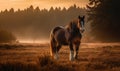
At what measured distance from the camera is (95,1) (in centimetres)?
5406

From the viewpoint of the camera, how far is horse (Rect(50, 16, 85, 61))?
19728 mm

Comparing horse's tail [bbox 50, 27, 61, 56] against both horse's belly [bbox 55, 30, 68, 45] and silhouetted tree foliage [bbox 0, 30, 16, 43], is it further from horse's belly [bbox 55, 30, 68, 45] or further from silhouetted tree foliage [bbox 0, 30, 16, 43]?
silhouetted tree foliage [bbox 0, 30, 16, 43]

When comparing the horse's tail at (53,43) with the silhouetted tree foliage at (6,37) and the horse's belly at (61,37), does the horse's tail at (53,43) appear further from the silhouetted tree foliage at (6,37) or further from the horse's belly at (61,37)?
the silhouetted tree foliage at (6,37)

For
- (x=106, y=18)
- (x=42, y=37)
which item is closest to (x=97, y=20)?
(x=106, y=18)

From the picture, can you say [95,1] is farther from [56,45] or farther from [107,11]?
[56,45]

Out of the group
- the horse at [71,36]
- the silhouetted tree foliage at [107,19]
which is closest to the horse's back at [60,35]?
the horse at [71,36]

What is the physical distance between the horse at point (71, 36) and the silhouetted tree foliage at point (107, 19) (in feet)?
92.5

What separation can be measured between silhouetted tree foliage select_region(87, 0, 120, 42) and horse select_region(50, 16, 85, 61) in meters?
28.2

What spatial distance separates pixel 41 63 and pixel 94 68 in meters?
2.48

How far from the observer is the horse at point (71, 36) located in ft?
64.7

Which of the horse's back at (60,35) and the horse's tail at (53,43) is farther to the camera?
the horse's tail at (53,43)

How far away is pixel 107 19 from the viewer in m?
49.8

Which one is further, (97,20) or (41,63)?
(97,20)

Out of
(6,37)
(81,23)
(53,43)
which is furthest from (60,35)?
(6,37)
